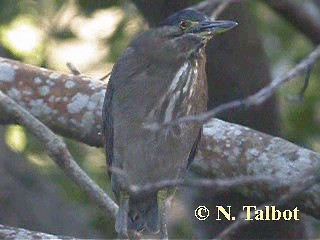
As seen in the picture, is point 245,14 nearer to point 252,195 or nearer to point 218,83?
point 218,83

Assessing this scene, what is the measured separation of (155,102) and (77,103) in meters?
0.38

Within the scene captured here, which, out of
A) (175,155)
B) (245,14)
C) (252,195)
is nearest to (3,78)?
(175,155)

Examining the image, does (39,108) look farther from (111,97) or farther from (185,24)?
(185,24)

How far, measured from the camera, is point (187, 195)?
16.0 feet

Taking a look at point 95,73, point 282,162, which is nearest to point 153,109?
point 282,162

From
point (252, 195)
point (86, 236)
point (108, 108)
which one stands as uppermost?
point (108, 108)

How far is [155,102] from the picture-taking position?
3.62 m

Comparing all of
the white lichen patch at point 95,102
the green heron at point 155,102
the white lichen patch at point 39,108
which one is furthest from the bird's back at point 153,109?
the white lichen patch at point 39,108

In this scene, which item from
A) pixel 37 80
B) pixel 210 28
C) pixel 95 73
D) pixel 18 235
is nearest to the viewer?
pixel 18 235

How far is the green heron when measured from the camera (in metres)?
3.56

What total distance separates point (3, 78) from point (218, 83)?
116cm

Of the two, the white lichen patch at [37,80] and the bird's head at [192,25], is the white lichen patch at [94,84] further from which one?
the bird's head at [192,25]

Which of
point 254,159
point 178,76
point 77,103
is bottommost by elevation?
point 254,159

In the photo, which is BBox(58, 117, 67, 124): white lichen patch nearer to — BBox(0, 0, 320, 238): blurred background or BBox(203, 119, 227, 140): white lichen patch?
BBox(203, 119, 227, 140): white lichen patch
